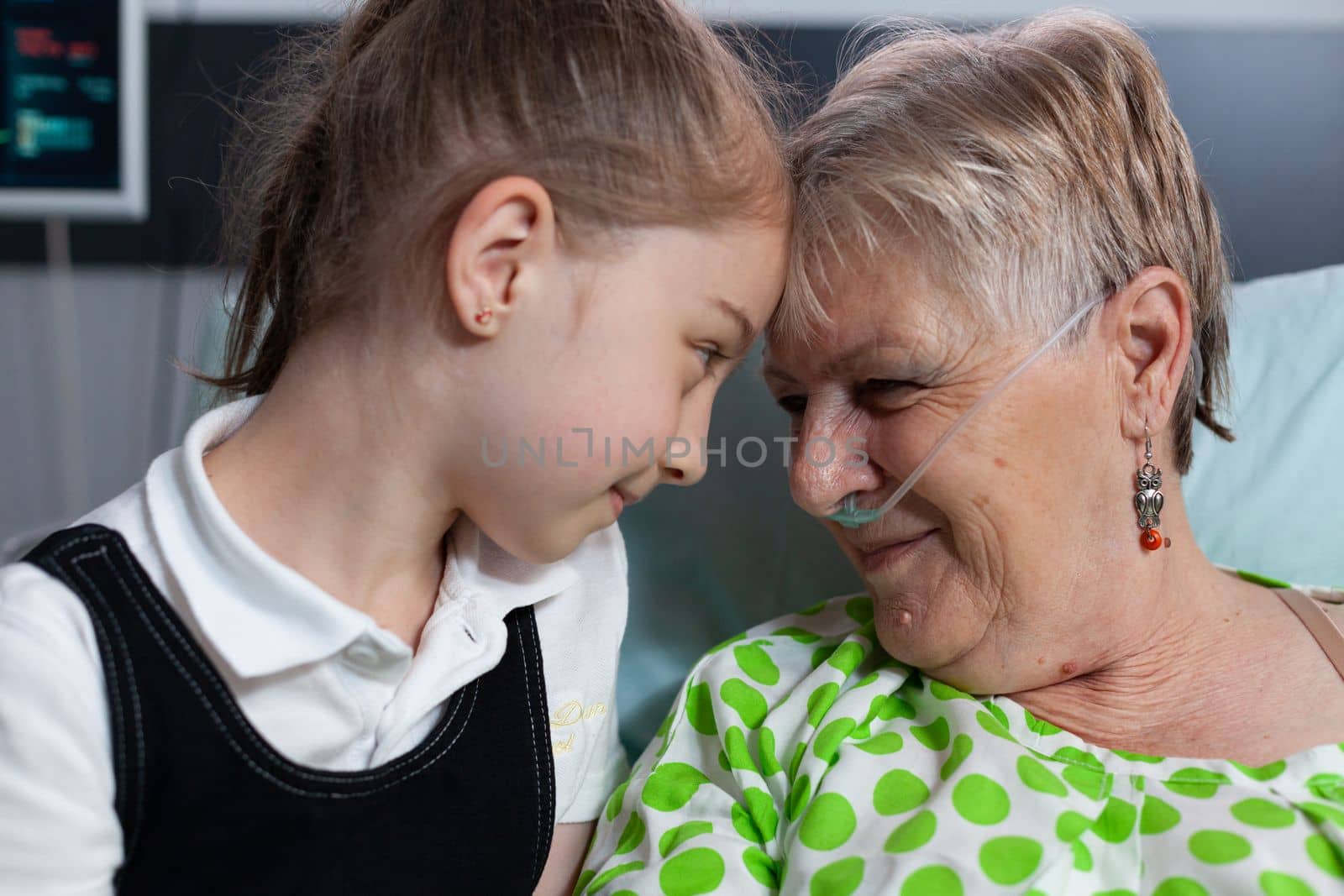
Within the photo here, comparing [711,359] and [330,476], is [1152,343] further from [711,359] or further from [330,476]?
[330,476]

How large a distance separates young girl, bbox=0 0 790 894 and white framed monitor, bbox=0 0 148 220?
1399mm

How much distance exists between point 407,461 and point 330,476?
0.24ft

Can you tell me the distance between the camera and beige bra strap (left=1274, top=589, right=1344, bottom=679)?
120 centimetres

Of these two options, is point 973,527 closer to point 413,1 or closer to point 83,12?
point 413,1

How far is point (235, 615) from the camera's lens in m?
0.95

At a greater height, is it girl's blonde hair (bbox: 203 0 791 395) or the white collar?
girl's blonde hair (bbox: 203 0 791 395)

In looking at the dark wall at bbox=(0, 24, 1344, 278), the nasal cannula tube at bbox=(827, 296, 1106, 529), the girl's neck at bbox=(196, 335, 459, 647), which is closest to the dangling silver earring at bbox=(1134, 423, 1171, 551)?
Answer: the nasal cannula tube at bbox=(827, 296, 1106, 529)

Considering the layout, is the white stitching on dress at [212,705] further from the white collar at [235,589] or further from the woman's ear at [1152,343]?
the woman's ear at [1152,343]

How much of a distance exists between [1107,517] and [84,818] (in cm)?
102

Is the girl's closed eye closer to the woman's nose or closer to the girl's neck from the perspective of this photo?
the woman's nose

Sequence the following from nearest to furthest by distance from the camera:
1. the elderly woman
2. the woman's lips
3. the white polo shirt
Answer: the white polo shirt, the elderly woman, the woman's lips

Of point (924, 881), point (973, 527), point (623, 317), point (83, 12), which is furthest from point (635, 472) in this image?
point (83, 12)

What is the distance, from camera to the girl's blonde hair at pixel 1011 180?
1.13 metres

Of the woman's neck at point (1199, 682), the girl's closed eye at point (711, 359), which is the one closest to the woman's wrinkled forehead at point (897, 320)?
the girl's closed eye at point (711, 359)
